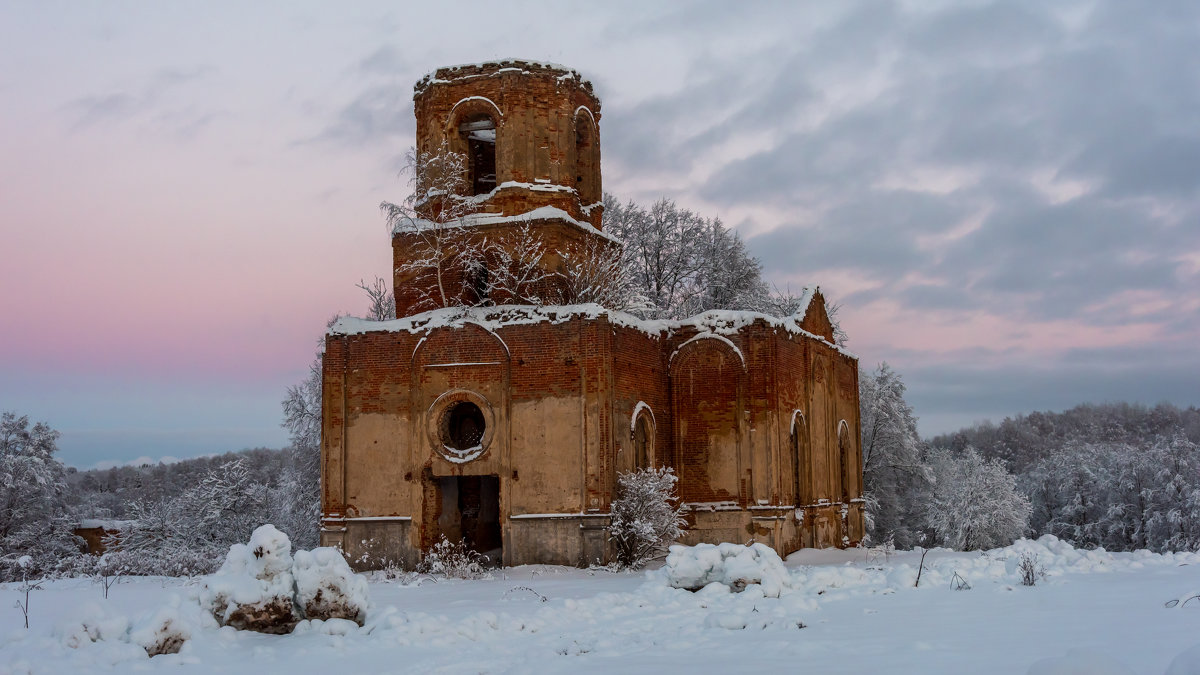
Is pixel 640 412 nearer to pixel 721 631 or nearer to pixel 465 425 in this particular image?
pixel 465 425

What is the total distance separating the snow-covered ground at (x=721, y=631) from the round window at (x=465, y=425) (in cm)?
598

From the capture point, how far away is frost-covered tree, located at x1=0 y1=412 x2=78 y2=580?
32188 mm

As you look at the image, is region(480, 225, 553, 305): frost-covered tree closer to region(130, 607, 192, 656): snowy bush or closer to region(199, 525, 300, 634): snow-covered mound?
region(199, 525, 300, 634): snow-covered mound

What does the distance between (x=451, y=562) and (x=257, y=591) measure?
7.85 m

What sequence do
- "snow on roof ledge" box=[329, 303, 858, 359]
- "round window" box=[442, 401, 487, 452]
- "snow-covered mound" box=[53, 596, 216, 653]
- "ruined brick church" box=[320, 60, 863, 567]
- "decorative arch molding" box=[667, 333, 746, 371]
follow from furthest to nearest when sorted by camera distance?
"decorative arch molding" box=[667, 333, 746, 371] < "round window" box=[442, 401, 487, 452] < "snow on roof ledge" box=[329, 303, 858, 359] < "ruined brick church" box=[320, 60, 863, 567] < "snow-covered mound" box=[53, 596, 216, 653]

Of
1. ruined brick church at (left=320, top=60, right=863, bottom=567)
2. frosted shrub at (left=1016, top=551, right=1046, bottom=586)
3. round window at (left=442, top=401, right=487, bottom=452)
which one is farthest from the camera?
round window at (left=442, top=401, right=487, bottom=452)

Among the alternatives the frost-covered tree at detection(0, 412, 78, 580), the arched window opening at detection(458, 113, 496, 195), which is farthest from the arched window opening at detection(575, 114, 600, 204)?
the frost-covered tree at detection(0, 412, 78, 580)

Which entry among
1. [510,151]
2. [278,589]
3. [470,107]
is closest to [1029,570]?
[278,589]

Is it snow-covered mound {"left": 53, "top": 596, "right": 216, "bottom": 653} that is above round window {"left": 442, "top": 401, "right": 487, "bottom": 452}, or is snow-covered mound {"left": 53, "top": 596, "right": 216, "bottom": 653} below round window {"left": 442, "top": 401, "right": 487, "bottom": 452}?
below

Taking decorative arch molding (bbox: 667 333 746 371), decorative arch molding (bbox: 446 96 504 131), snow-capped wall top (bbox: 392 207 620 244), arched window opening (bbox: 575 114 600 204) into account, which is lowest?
decorative arch molding (bbox: 667 333 746 371)

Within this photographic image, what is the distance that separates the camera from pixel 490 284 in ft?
68.4

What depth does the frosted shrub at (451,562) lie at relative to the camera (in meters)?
17.2

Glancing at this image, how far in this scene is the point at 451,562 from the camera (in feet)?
58.6

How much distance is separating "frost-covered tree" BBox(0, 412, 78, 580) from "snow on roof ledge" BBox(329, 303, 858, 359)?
16754 mm
